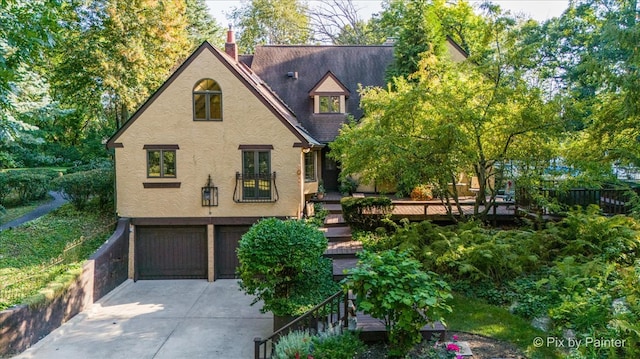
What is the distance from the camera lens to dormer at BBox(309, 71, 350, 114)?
63.5ft

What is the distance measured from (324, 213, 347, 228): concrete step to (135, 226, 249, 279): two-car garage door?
9.32 ft

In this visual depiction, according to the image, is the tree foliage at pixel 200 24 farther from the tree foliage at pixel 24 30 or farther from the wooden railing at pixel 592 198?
the wooden railing at pixel 592 198

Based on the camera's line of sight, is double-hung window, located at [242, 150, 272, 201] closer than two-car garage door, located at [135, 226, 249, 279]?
Yes

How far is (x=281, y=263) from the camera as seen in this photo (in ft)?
28.4

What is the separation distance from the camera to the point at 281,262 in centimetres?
866

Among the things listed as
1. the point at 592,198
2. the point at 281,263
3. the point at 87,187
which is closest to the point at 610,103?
the point at 592,198

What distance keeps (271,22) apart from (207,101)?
70.3 ft

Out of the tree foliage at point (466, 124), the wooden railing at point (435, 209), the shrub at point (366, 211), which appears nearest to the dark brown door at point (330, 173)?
the wooden railing at point (435, 209)

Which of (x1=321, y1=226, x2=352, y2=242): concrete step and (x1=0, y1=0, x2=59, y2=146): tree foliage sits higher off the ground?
(x1=0, y1=0, x2=59, y2=146): tree foliage

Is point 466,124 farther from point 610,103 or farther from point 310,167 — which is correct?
point 310,167

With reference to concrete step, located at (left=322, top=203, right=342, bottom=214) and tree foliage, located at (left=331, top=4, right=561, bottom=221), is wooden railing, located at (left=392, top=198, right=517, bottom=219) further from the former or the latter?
tree foliage, located at (left=331, top=4, right=561, bottom=221)

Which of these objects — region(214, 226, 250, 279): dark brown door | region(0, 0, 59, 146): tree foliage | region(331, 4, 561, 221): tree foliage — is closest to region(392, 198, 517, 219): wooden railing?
region(331, 4, 561, 221): tree foliage

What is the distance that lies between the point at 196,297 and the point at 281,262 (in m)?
5.31

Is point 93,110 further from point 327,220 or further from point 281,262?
point 281,262
